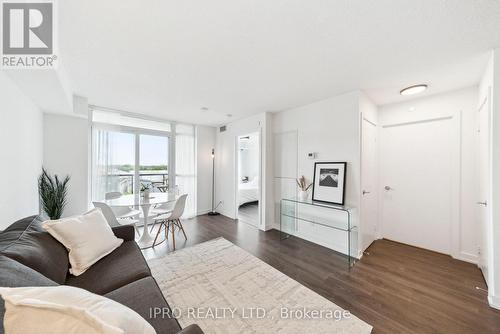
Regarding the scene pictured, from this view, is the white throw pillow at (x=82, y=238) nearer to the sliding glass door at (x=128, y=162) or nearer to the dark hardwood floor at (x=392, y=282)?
the dark hardwood floor at (x=392, y=282)

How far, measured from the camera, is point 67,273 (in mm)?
1464

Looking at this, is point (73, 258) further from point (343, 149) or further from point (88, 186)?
point (343, 149)

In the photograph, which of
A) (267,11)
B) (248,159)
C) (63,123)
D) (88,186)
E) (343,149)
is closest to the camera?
(267,11)

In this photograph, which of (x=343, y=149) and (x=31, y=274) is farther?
(x=343, y=149)

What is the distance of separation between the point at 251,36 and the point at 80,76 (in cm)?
233

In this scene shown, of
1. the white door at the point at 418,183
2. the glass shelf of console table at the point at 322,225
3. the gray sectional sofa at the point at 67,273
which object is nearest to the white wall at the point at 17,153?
the gray sectional sofa at the point at 67,273

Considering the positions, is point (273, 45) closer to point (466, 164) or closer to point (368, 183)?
point (368, 183)

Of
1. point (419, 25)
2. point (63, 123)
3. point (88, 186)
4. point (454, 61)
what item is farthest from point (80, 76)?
point (454, 61)

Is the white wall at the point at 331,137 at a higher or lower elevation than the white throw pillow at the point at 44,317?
higher

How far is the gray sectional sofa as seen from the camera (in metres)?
0.95

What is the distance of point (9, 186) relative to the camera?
6.31ft

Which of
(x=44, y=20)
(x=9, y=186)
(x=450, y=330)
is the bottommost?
(x=450, y=330)

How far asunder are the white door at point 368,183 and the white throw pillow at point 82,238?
10.9 ft

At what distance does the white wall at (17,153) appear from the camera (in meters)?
1.81
